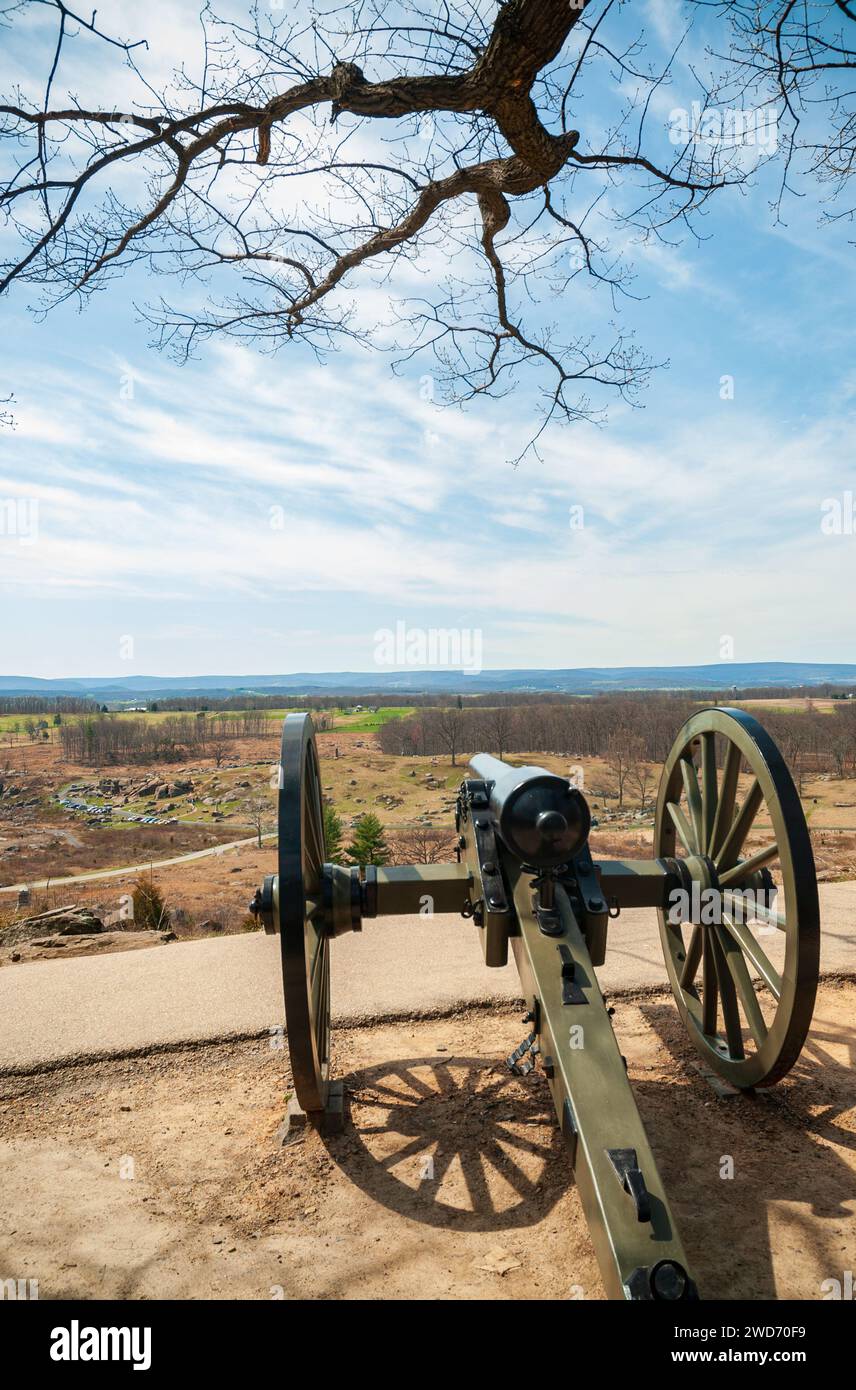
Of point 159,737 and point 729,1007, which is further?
point 159,737

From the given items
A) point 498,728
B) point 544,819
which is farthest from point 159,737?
point 544,819

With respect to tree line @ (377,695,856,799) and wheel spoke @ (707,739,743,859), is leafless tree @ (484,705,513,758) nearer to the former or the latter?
tree line @ (377,695,856,799)

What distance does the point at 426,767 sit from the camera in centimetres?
6294

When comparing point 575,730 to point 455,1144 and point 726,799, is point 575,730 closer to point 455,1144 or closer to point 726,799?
point 726,799

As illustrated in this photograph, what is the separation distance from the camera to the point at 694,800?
14.0 ft

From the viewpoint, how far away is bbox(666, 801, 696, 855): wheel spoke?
4325 millimetres

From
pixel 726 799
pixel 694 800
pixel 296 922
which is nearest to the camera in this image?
pixel 296 922

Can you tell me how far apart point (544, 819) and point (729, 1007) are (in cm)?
174

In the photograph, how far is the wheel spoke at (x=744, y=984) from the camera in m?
3.50

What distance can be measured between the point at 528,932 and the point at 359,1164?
1439 mm

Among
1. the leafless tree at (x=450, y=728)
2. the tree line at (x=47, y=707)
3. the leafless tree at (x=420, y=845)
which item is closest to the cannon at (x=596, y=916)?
the leafless tree at (x=450, y=728)

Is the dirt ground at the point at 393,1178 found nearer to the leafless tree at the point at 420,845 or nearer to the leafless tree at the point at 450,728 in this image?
the leafless tree at the point at 450,728

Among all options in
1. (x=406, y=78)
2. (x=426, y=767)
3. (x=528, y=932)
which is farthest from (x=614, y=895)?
(x=426, y=767)
